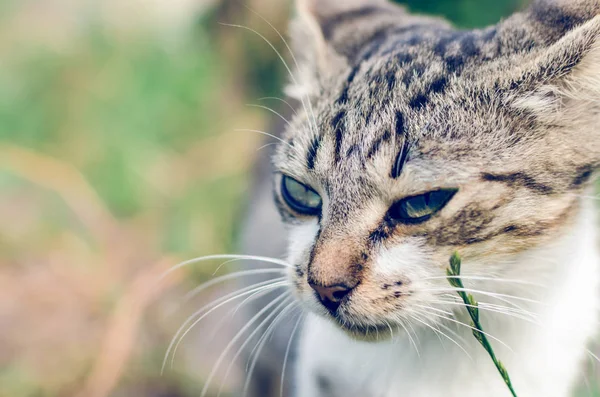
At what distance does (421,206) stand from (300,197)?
309 millimetres

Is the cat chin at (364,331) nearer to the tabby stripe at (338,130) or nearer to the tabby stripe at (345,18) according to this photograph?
the tabby stripe at (338,130)

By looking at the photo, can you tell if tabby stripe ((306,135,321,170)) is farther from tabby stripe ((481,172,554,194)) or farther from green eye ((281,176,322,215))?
tabby stripe ((481,172,554,194))

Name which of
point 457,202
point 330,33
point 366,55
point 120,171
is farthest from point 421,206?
point 120,171

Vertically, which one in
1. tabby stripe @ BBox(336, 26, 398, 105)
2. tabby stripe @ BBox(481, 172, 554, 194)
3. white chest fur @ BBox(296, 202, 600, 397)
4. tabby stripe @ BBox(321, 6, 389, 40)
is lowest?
white chest fur @ BBox(296, 202, 600, 397)

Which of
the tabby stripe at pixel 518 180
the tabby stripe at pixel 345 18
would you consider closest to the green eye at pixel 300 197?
the tabby stripe at pixel 518 180

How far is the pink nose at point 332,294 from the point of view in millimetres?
1142

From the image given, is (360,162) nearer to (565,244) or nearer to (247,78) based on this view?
(565,244)

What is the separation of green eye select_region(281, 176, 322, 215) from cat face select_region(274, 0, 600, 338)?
0.08 meters

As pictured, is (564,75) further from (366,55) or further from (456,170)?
(366,55)

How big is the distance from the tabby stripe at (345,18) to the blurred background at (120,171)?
2.05ft

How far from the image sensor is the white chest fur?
126cm

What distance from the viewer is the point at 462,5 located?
89.2 inches

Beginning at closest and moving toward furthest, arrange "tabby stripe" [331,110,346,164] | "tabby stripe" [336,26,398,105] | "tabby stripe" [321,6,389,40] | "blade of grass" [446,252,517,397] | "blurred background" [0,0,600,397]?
1. "blade of grass" [446,252,517,397]
2. "tabby stripe" [331,110,346,164]
3. "tabby stripe" [336,26,398,105]
4. "tabby stripe" [321,6,389,40]
5. "blurred background" [0,0,600,397]

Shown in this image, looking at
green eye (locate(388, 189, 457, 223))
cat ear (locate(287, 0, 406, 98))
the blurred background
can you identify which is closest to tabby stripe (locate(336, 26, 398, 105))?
cat ear (locate(287, 0, 406, 98))
